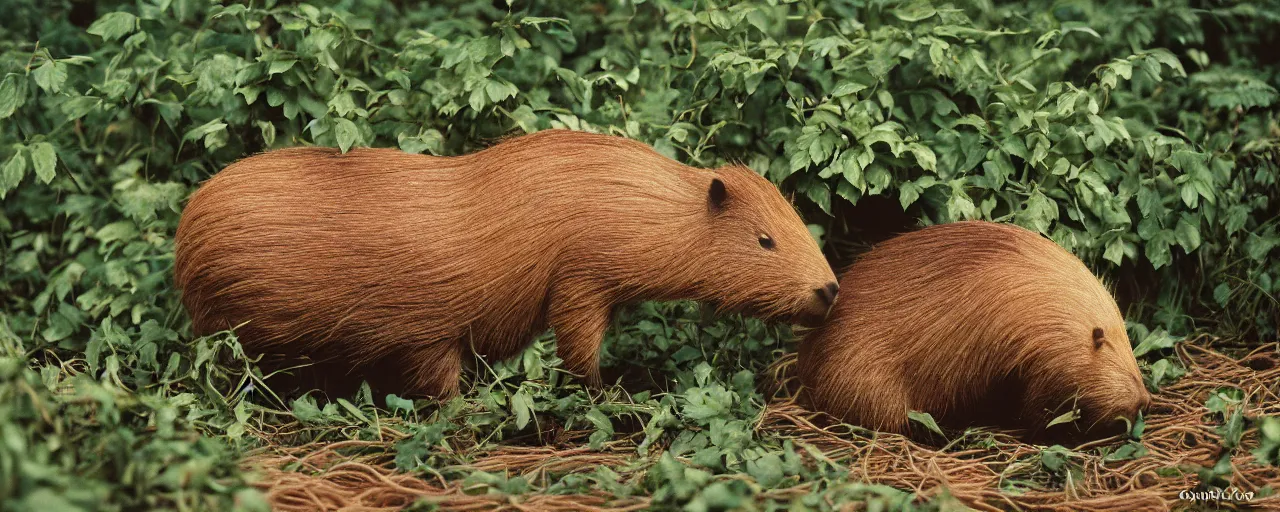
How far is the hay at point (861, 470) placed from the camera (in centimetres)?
336

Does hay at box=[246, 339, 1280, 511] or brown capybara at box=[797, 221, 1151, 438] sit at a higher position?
brown capybara at box=[797, 221, 1151, 438]

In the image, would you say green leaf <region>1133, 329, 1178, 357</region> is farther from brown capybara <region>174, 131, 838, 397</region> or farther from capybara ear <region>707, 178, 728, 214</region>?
capybara ear <region>707, 178, 728, 214</region>

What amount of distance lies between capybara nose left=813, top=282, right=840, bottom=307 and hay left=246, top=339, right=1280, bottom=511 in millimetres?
503

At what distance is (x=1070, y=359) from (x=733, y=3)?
2287mm

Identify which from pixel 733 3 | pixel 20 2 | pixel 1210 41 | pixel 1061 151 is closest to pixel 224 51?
pixel 20 2

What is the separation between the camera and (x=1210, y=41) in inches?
230

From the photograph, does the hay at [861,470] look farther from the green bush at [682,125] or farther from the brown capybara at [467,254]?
the green bush at [682,125]

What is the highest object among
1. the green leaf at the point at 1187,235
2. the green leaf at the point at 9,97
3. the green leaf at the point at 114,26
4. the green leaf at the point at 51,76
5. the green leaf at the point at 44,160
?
the green leaf at the point at 114,26

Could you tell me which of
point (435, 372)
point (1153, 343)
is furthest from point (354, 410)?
point (1153, 343)

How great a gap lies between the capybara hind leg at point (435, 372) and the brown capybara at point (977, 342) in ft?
4.43

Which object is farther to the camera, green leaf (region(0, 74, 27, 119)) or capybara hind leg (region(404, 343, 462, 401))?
green leaf (region(0, 74, 27, 119))

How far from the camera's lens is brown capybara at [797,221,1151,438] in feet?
12.6

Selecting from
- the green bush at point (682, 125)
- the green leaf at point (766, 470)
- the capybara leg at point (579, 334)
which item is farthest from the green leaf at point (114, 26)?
the green leaf at point (766, 470)

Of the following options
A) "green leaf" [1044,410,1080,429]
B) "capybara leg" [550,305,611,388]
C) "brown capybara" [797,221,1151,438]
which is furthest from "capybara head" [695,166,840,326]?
"green leaf" [1044,410,1080,429]
